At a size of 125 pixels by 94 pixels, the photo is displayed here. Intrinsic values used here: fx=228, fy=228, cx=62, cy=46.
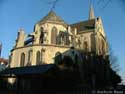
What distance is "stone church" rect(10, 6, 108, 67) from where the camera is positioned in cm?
4422

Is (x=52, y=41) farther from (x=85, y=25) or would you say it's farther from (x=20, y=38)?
(x=85, y=25)

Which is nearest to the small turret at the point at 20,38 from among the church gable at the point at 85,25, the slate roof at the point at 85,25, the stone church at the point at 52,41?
the stone church at the point at 52,41

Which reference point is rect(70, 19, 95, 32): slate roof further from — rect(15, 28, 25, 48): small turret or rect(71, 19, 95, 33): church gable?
rect(15, 28, 25, 48): small turret

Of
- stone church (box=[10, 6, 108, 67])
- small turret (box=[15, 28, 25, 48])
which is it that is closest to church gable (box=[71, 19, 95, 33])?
stone church (box=[10, 6, 108, 67])

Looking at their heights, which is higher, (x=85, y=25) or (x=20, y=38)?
(x=85, y=25)

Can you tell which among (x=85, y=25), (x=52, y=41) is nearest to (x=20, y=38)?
(x=52, y=41)

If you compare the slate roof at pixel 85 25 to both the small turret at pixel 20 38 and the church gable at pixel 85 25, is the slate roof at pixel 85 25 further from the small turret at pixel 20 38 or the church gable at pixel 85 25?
the small turret at pixel 20 38

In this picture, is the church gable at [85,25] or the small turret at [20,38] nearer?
the small turret at [20,38]

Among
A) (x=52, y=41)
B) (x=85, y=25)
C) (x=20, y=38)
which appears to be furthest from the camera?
(x=85, y=25)

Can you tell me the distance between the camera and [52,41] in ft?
162

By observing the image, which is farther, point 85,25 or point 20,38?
point 85,25

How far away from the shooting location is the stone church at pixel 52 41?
44219mm

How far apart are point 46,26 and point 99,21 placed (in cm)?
1449

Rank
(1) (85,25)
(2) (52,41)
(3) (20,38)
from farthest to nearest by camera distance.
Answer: (1) (85,25) < (3) (20,38) < (2) (52,41)
